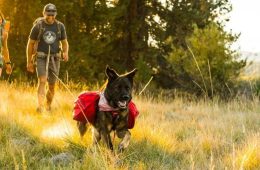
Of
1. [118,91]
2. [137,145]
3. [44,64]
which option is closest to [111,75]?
[118,91]

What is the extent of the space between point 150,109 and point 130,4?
1103 centimetres

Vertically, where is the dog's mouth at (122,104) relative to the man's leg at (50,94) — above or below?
above

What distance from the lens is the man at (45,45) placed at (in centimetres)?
993

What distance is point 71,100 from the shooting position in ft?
35.8

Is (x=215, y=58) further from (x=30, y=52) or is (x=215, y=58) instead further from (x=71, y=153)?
(x=71, y=153)

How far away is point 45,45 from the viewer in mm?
10062

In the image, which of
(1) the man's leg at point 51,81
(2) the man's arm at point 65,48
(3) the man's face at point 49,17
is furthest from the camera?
(1) the man's leg at point 51,81

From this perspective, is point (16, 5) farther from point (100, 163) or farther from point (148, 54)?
point (100, 163)

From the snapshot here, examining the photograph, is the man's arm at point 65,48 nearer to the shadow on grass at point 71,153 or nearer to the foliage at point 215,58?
the shadow on grass at point 71,153

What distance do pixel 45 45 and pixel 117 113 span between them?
12.8 feet

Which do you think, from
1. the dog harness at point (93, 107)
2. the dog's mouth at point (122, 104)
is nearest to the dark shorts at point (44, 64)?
the dog harness at point (93, 107)

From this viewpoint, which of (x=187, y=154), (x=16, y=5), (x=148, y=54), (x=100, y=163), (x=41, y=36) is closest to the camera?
(x=100, y=163)

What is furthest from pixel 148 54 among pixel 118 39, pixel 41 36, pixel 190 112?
pixel 41 36

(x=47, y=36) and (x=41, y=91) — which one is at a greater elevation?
(x=47, y=36)
